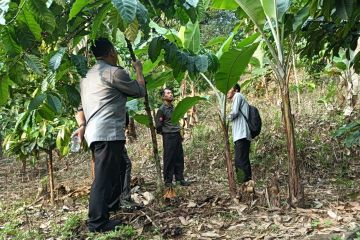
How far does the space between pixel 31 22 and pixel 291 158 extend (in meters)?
2.80

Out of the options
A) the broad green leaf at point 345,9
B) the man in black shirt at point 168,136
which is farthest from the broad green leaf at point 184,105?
the broad green leaf at point 345,9

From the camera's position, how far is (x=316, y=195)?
5.20m

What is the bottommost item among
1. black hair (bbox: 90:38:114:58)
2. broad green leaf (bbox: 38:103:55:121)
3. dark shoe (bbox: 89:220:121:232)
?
dark shoe (bbox: 89:220:121:232)

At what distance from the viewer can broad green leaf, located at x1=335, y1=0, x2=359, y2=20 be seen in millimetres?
2955

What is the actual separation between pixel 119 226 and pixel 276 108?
24.2ft

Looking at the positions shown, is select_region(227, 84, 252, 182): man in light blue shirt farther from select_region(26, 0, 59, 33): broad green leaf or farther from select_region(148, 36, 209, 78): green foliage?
select_region(26, 0, 59, 33): broad green leaf

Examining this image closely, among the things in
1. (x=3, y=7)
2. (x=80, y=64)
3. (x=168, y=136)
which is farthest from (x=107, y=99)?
(x=168, y=136)

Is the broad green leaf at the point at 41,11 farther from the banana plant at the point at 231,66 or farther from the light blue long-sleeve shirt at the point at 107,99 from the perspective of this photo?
the banana plant at the point at 231,66

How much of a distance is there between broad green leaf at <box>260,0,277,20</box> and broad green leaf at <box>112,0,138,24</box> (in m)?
2.28

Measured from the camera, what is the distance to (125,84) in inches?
143

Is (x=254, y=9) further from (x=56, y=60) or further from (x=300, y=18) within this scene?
(x=56, y=60)

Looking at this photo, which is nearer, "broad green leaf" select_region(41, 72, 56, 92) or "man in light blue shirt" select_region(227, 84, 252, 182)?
"broad green leaf" select_region(41, 72, 56, 92)

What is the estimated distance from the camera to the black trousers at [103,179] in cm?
360

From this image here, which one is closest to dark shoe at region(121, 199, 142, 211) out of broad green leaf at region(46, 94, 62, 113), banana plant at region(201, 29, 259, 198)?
banana plant at region(201, 29, 259, 198)
